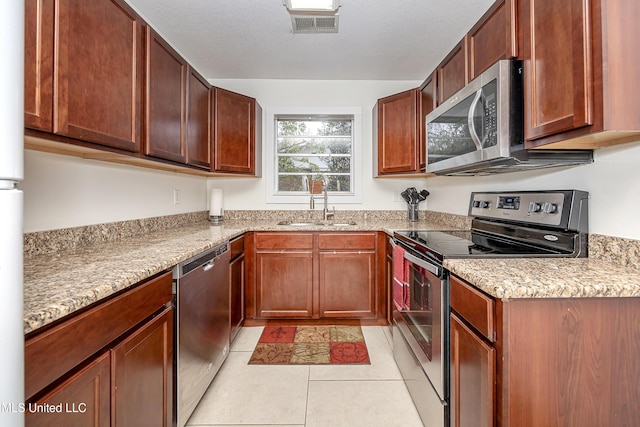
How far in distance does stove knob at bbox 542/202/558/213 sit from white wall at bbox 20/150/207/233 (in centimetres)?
231

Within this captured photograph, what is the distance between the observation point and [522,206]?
1641mm

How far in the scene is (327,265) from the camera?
8.63ft

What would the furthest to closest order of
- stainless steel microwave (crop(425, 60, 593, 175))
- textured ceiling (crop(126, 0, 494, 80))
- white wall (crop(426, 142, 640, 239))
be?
textured ceiling (crop(126, 0, 494, 80)) → stainless steel microwave (crop(425, 60, 593, 175)) → white wall (crop(426, 142, 640, 239))

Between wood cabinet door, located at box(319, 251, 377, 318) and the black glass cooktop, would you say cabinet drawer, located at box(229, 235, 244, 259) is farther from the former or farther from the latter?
the black glass cooktop

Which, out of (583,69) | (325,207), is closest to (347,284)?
(325,207)

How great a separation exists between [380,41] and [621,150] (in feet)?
5.90

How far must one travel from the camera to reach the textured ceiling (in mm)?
2009

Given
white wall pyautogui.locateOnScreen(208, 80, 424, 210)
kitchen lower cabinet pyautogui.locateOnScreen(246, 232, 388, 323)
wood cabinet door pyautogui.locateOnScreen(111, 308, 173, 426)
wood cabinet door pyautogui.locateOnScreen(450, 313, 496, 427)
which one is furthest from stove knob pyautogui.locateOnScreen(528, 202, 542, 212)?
wood cabinet door pyautogui.locateOnScreen(111, 308, 173, 426)

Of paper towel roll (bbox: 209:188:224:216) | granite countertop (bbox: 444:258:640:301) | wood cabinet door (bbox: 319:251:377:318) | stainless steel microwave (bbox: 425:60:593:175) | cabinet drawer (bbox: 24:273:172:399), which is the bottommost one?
wood cabinet door (bbox: 319:251:377:318)

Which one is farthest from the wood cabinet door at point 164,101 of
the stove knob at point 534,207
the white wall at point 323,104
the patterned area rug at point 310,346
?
the stove knob at point 534,207

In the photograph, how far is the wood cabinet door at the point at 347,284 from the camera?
2.63m

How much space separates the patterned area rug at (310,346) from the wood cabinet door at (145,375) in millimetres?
914

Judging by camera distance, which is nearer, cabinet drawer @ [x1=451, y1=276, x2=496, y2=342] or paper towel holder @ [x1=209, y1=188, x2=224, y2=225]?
cabinet drawer @ [x1=451, y1=276, x2=496, y2=342]

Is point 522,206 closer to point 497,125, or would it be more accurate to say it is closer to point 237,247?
point 497,125
